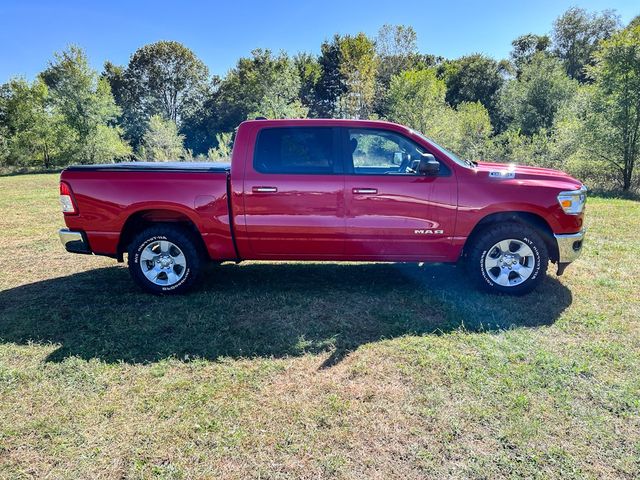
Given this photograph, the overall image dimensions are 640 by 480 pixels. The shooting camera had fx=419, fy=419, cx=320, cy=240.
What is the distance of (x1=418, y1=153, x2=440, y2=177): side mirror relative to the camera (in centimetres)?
430

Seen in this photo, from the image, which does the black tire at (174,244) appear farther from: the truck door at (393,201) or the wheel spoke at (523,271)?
the wheel spoke at (523,271)

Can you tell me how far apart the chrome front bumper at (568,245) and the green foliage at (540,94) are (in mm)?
27710

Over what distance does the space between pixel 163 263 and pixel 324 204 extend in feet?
6.45

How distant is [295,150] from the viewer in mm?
4586

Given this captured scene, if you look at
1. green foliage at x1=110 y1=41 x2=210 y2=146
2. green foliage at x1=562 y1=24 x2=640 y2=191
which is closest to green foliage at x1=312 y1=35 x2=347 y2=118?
green foliage at x1=110 y1=41 x2=210 y2=146

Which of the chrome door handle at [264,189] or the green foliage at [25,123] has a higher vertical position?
the green foliage at [25,123]

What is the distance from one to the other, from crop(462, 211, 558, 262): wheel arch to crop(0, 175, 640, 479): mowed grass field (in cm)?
55

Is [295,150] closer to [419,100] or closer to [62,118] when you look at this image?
[419,100]

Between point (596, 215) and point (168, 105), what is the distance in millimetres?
49058

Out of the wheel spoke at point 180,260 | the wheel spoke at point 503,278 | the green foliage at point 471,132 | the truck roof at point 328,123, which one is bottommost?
the wheel spoke at point 503,278

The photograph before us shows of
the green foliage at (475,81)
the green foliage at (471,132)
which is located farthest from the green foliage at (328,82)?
the green foliage at (471,132)

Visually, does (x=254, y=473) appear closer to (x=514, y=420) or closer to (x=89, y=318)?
(x=514, y=420)

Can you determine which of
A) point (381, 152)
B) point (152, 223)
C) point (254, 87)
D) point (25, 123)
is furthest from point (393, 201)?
point (254, 87)

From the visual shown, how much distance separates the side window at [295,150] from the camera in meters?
4.53
